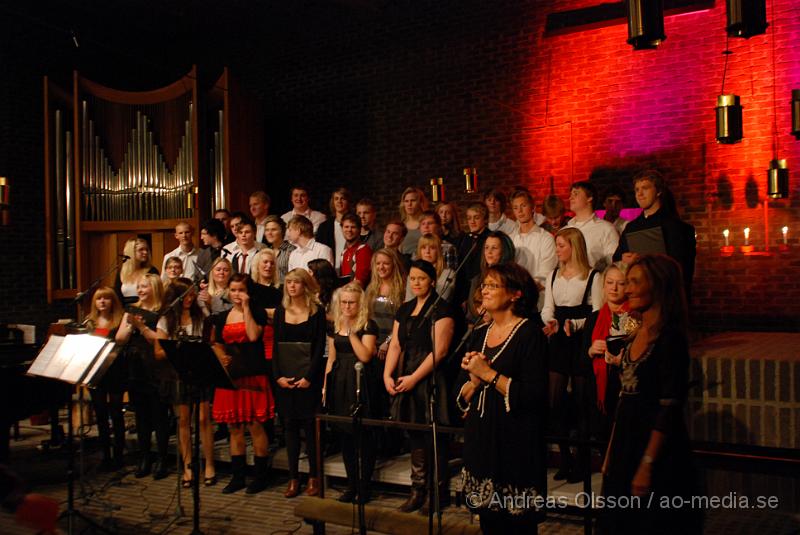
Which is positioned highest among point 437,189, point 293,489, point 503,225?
point 437,189

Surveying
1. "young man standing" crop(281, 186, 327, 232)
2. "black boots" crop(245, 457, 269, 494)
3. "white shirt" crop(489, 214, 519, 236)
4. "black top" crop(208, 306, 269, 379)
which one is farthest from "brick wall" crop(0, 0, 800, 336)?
"black boots" crop(245, 457, 269, 494)

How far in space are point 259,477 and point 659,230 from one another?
3409 millimetres

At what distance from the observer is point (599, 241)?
5.88 m

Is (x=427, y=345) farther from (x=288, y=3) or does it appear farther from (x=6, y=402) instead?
(x=288, y=3)

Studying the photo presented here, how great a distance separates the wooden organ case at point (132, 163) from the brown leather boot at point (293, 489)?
4.95 metres

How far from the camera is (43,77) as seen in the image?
10820 millimetres

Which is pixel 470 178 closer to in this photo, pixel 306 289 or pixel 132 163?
pixel 306 289

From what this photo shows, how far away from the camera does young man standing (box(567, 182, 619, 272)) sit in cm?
586

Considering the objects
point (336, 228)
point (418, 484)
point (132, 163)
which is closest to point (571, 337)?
point (418, 484)

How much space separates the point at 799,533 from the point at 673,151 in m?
5.56

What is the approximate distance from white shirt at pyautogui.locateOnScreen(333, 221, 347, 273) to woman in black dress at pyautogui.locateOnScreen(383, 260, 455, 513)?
2286mm

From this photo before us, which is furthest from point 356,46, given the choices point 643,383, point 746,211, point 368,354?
point 643,383

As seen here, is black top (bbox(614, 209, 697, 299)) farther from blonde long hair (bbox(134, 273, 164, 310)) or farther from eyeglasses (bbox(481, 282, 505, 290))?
blonde long hair (bbox(134, 273, 164, 310))

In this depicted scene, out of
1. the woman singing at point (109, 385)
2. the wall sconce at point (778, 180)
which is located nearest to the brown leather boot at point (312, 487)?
the woman singing at point (109, 385)
